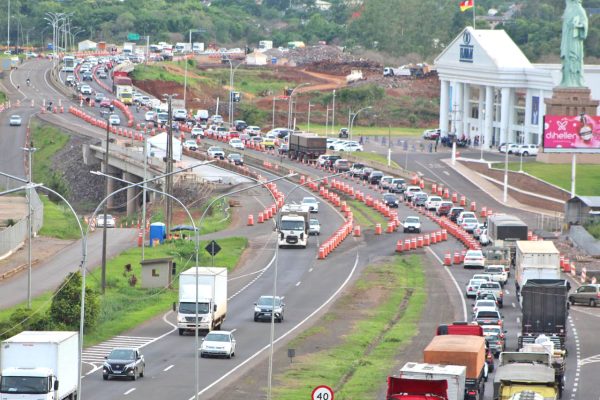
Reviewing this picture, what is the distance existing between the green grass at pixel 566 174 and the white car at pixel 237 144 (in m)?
27.1

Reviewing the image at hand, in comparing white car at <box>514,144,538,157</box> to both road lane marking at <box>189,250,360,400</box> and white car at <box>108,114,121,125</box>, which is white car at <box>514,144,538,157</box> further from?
road lane marking at <box>189,250,360,400</box>

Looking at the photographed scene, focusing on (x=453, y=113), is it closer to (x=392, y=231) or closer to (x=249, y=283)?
(x=392, y=231)

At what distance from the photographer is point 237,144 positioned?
158375 mm

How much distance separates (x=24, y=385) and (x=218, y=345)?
590 inches

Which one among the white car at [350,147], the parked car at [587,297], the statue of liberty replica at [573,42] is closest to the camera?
the parked car at [587,297]

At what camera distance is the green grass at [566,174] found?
438ft

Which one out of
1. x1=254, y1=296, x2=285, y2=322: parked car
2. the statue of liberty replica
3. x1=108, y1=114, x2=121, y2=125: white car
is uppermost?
the statue of liberty replica

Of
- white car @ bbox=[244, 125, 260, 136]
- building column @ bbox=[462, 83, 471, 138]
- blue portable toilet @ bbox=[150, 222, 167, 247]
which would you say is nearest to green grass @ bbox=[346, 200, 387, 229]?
blue portable toilet @ bbox=[150, 222, 167, 247]

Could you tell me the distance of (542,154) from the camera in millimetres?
145625

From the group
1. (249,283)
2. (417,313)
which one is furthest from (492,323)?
(249,283)

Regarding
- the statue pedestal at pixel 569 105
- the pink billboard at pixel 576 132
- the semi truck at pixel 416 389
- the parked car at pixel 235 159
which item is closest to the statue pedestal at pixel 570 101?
the statue pedestal at pixel 569 105

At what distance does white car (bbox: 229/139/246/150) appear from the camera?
157500 millimetres

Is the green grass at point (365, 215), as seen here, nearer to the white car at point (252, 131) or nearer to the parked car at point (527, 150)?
the parked car at point (527, 150)

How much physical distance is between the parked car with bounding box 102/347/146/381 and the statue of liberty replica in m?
90.8
